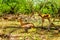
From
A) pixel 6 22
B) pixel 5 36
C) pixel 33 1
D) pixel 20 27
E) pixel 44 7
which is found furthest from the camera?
pixel 44 7

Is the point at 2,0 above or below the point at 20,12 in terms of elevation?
above

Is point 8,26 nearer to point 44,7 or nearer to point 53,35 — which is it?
point 53,35

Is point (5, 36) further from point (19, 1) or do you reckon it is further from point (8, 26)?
point (19, 1)

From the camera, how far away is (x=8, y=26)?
3.49m

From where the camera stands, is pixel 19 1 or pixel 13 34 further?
pixel 19 1

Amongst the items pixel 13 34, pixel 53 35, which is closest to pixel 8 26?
pixel 13 34

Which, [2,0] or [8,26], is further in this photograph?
[2,0]

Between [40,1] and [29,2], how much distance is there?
0.87 ft

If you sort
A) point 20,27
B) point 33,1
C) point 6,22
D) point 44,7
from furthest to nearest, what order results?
point 44,7 → point 33,1 → point 6,22 → point 20,27

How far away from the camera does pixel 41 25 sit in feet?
11.5

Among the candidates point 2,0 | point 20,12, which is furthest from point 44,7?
point 2,0

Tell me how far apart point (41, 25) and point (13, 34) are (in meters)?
0.73

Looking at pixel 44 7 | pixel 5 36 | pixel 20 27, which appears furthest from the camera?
pixel 44 7

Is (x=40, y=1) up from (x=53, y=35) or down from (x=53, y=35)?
up
